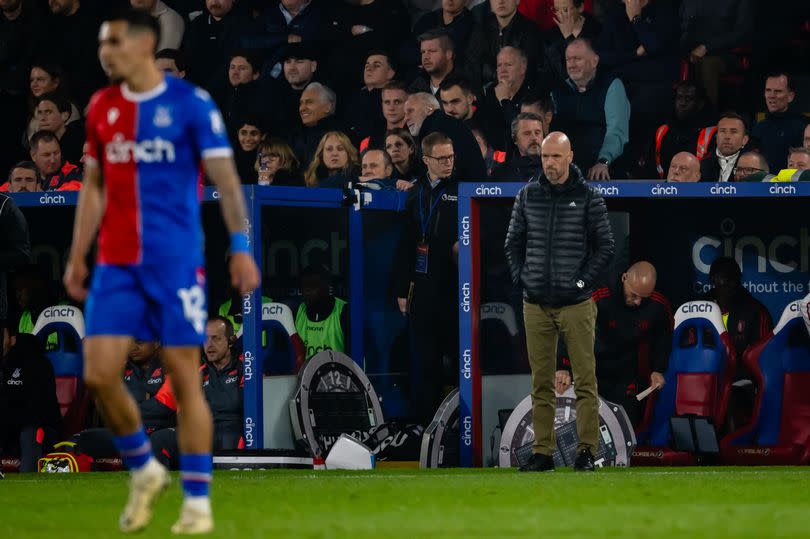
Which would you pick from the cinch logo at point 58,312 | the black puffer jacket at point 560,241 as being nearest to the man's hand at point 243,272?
the black puffer jacket at point 560,241

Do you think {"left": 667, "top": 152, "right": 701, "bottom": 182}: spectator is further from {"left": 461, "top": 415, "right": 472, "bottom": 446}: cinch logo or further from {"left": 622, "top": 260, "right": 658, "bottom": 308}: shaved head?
{"left": 461, "top": 415, "right": 472, "bottom": 446}: cinch logo

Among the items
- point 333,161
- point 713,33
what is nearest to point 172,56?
point 333,161

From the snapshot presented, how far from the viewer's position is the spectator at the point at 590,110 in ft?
44.3

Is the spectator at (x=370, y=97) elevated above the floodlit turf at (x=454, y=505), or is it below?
above

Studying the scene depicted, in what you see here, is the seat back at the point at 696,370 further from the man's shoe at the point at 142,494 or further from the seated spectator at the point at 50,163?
the man's shoe at the point at 142,494

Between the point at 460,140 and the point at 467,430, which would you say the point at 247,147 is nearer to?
the point at 460,140

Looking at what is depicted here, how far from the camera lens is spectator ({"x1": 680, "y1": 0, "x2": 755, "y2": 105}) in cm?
1398

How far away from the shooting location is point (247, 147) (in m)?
15.0

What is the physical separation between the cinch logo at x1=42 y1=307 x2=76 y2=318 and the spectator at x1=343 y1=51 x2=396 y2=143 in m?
3.03

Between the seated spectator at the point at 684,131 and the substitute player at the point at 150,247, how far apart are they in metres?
7.53

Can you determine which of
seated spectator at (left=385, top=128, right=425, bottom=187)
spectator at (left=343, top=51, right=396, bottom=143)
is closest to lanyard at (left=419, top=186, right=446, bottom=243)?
seated spectator at (left=385, top=128, right=425, bottom=187)

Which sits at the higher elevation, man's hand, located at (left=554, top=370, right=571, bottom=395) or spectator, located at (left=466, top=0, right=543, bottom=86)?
spectator, located at (left=466, top=0, right=543, bottom=86)

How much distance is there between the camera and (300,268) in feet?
44.2

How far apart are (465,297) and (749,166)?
8.15ft
